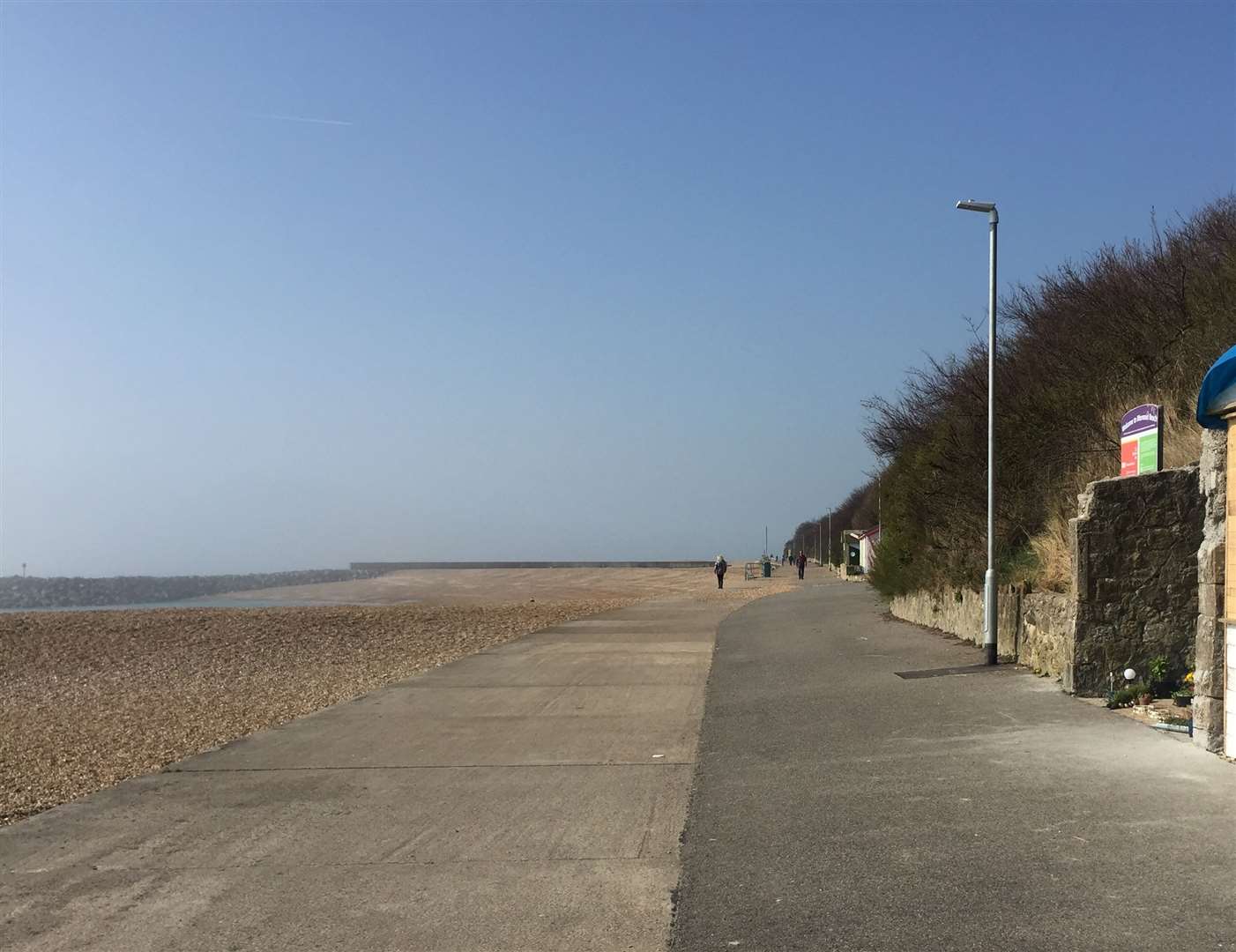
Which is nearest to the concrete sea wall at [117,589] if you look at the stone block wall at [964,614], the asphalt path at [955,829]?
the stone block wall at [964,614]

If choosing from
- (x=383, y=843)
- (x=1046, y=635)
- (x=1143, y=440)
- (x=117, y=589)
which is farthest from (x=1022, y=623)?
(x=117, y=589)

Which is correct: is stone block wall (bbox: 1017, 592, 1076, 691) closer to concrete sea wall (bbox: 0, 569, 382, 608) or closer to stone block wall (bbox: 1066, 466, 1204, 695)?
stone block wall (bbox: 1066, 466, 1204, 695)

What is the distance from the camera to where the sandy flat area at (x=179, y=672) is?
39.2ft

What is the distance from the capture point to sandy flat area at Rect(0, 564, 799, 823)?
1195 centimetres

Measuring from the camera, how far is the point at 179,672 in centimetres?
2247

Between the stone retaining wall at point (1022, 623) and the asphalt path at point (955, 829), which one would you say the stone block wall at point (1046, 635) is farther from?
the asphalt path at point (955, 829)

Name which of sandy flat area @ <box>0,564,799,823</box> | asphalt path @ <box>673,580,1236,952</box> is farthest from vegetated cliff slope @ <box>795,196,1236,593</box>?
sandy flat area @ <box>0,564,799,823</box>

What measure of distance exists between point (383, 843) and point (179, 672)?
16332 mm

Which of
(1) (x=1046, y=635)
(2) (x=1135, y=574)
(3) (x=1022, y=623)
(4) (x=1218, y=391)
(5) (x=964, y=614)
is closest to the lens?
(4) (x=1218, y=391)

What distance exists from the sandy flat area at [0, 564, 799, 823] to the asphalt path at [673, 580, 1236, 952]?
5.68m

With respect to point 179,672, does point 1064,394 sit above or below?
above

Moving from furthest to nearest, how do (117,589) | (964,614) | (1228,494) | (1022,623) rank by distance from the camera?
(117,589)
(964,614)
(1022,623)
(1228,494)

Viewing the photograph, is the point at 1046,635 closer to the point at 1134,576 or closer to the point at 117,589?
the point at 1134,576

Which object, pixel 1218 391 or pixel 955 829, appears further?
pixel 1218 391
